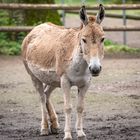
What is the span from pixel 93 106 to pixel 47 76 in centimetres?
290

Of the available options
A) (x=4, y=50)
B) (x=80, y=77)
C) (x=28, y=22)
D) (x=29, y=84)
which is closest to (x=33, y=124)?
(x=80, y=77)

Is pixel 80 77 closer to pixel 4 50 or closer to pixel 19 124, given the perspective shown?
pixel 19 124

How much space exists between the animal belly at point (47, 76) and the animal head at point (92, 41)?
32.5 inches

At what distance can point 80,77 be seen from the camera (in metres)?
8.84

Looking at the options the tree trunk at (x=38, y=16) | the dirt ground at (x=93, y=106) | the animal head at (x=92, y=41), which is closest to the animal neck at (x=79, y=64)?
the animal head at (x=92, y=41)

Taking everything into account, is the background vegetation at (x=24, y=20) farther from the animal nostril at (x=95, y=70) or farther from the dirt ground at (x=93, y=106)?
the animal nostril at (x=95, y=70)

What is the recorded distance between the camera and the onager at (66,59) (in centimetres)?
837

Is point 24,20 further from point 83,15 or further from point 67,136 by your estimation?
point 83,15

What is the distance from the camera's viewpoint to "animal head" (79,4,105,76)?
26.6 ft

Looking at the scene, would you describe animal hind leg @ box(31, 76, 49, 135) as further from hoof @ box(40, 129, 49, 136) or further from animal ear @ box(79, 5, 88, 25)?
animal ear @ box(79, 5, 88, 25)

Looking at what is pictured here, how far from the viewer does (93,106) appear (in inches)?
480

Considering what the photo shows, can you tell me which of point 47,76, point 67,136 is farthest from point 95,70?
point 47,76

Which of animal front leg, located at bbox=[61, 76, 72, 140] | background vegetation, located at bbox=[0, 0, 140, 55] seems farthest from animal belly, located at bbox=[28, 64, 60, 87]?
background vegetation, located at bbox=[0, 0, 140, 55]

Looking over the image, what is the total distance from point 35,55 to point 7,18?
1136 cm
